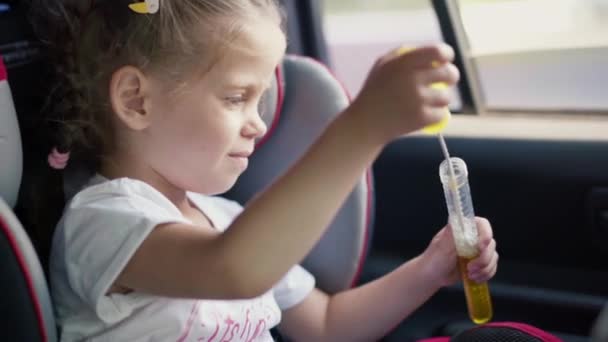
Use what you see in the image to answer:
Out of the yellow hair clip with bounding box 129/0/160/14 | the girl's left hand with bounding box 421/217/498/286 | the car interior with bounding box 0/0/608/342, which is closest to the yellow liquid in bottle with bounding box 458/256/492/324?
the girl's left hand with bounding box 421/217/498/286

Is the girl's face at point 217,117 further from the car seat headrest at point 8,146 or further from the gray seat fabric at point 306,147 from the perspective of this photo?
the gray seat fabric at point 306,147

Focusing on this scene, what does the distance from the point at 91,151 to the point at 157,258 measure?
29 centimetres

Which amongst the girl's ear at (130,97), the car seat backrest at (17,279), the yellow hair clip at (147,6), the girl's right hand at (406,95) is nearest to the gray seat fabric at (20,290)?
the car seat backrest at (17,279)

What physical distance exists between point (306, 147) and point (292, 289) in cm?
24

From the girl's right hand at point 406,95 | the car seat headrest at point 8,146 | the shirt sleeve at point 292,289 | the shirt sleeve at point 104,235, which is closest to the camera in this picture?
the girl's right hand at point 406,95

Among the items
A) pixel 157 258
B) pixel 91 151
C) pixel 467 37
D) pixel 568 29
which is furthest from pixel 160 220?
pixel 568 29

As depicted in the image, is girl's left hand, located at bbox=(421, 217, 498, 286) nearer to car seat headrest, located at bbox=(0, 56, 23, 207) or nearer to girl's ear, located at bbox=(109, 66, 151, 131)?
girl's ear, located at bbox=(109, 66, 151, 131)

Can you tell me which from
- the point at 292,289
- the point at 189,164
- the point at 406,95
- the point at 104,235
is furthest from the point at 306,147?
the point at 406,95

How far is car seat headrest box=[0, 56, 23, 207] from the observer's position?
1.04 meters

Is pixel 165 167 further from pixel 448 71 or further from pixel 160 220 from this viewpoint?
pixel 448 71

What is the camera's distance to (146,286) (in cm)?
94

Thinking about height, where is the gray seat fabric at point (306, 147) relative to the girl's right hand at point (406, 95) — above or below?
below

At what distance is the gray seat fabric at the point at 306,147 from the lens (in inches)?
54.1

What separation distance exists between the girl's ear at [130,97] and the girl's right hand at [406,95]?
341 millimetres
